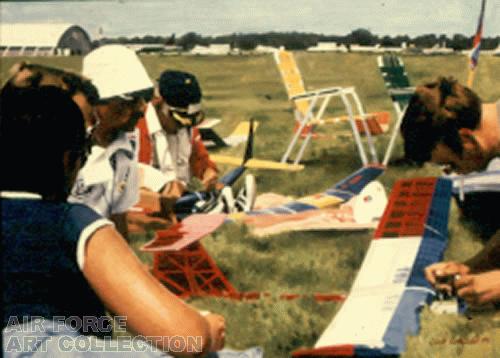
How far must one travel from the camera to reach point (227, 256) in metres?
3.12

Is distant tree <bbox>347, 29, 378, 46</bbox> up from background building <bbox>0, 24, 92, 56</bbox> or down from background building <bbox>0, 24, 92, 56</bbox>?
down

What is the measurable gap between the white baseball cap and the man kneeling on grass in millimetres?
1021

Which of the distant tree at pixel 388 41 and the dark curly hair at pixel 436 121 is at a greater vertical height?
the distant tree at pixel 388 41

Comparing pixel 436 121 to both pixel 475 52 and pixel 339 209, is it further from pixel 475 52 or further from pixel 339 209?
pixel 339 209

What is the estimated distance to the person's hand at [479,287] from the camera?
2701 mm

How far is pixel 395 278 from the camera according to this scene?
9.87ft

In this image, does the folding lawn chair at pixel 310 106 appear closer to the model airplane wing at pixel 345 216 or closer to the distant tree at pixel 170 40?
the model airplane wing at pixel 345 216

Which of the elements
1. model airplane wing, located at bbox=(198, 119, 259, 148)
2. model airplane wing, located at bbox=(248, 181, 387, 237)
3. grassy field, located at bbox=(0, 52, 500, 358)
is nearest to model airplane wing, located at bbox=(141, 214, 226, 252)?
grassy field, located at bbox=(0, 52, 500, 358)

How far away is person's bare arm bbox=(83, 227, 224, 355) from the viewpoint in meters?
1.90

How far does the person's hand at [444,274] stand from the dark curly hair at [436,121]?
1.26 ft

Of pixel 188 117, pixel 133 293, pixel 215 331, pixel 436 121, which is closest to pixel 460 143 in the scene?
pixel 436 121

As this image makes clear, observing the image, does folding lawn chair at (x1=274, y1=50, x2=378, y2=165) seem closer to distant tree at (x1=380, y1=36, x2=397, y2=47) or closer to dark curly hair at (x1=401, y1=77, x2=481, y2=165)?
distant tree at (x1=380, y1=36, x2=397, y2=47)

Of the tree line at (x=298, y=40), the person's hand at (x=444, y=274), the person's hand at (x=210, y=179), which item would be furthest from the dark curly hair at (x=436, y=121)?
the person's hand at (x=210, y=179)

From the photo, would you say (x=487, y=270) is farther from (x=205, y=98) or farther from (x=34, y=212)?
(x=34, y=212)
